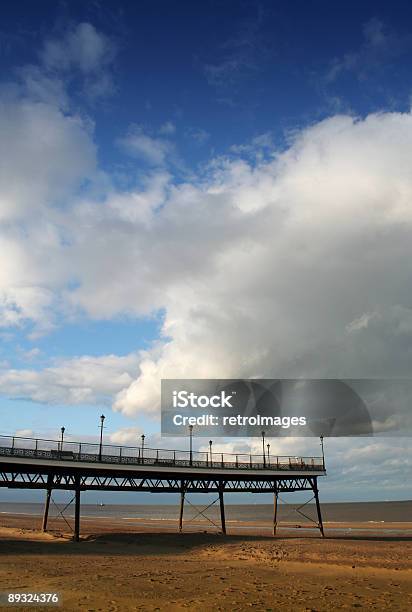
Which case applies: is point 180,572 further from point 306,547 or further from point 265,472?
point 265,472

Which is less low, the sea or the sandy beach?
the sandy beach

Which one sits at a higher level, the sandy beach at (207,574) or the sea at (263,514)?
the sandy beach at (207,574)

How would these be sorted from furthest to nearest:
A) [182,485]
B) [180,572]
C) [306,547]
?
[182,485]
[306,547]
[180,572]

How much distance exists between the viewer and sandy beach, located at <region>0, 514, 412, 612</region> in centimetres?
1642

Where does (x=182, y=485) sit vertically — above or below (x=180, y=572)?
above

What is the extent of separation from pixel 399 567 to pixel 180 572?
13212 mm

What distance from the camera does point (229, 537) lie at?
41.3 m

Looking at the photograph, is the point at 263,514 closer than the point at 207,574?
No

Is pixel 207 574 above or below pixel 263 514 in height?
above

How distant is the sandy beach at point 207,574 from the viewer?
16422 mm

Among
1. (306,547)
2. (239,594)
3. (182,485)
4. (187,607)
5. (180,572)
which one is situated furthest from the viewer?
(182,485)

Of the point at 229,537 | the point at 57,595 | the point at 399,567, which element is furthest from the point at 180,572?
the point at 229,537

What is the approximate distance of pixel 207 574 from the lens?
22.5 m

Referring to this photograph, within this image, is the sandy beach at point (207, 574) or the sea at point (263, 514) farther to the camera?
the sea at point (263, 514)
